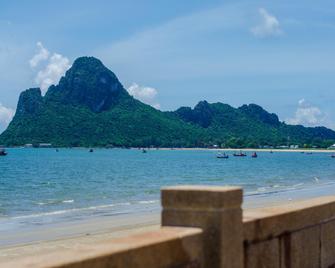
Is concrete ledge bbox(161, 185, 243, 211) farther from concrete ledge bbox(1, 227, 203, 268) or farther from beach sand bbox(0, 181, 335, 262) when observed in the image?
beach sand bbox(0, 181, 335, 262)

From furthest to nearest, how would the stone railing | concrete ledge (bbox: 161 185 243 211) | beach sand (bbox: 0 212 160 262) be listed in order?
beach sand (bbox: 0 212 160 262) → concrete ledge (bbox: 161 185 243 211) → the stone railing

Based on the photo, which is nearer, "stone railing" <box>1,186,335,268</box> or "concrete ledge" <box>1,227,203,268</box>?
"concrete ledge" <box>1,227,203,268</box>

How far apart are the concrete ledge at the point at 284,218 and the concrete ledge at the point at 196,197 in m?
0.67

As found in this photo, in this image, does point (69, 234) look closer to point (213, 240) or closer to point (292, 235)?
point (292, 235)

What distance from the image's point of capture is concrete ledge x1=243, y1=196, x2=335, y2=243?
5.89m

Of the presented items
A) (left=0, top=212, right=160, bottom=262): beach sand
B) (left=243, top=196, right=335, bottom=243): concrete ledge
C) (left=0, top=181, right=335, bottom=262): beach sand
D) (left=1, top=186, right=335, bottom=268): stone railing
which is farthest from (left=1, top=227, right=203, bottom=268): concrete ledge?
(left=0, top=212, right=160, bottom=262): beach sand

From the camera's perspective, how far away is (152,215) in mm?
28391

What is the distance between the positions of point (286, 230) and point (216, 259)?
148 cm

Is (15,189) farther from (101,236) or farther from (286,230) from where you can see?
(286,230)

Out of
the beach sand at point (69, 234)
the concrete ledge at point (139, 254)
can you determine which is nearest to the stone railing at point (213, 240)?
the concrete ledge at point (139, 254)

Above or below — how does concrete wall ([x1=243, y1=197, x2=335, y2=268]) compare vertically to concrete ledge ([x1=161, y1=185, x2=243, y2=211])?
below

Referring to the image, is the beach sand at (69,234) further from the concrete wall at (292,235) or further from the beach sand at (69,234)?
the concrete wall at (292,235)

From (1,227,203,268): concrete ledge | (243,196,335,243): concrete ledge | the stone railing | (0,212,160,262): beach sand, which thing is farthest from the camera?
(0,212,160,262): beach sand

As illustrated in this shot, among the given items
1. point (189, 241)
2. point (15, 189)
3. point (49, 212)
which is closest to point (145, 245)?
point (189, 241)
